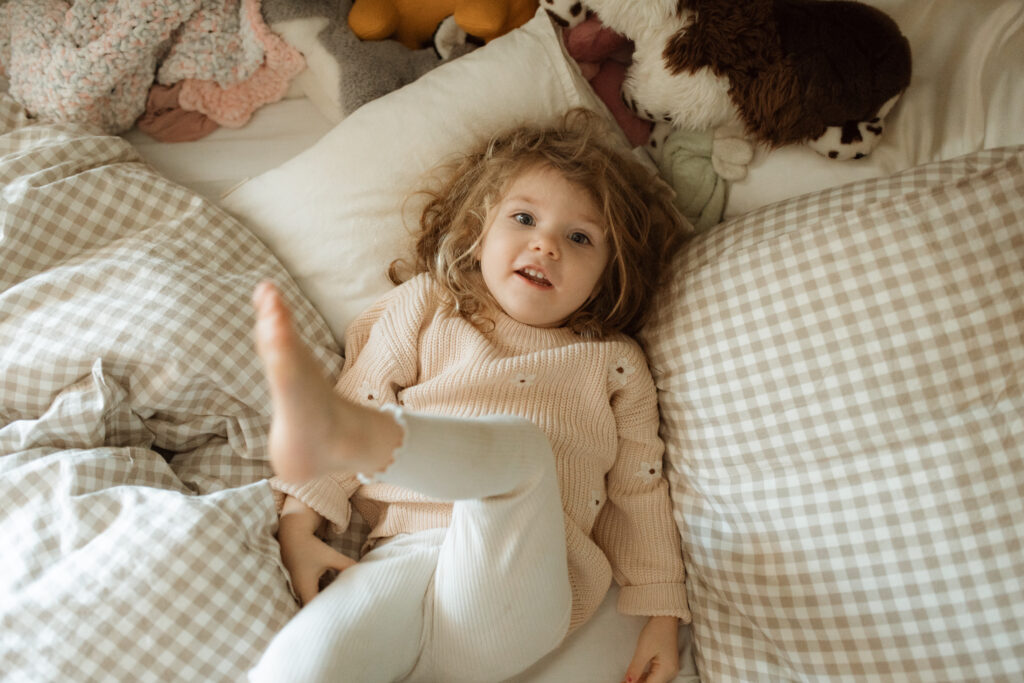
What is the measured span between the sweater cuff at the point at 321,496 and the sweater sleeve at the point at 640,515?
1.17 feet

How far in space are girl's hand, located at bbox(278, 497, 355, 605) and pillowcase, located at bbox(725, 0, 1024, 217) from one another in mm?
778

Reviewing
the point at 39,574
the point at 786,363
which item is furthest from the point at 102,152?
the point at 786,363

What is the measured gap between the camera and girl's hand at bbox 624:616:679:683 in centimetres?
96

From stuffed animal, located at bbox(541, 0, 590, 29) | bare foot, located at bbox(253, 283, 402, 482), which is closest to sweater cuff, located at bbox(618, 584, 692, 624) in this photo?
bare foot, located at bbox(253, 283, 402, 482)

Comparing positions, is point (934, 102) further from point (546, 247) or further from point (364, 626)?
point (364, 626)

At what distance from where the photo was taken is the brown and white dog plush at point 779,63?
3.41 ft

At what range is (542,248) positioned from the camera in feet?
3.13

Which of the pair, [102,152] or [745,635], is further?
[102,152]

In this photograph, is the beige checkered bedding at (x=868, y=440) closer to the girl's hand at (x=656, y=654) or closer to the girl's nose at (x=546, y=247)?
the girl's hand at (x=656, y=654)

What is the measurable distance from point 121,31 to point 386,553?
2.81ft

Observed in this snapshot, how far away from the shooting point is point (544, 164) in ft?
3.37

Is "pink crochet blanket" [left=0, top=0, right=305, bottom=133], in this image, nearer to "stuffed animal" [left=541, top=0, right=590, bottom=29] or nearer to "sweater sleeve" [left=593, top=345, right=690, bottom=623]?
"stuffed animal" [left=541, top=0, right=590, bottom=29]

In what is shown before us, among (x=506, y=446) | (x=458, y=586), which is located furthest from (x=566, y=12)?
(x=458, y=586)

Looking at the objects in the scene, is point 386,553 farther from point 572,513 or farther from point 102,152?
point 102,152
